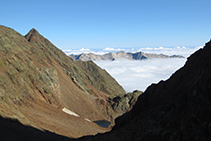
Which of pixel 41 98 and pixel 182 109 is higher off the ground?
pixel 182 109

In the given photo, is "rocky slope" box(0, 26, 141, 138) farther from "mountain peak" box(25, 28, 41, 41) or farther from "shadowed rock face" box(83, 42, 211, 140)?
"mountain peak" box(25, 28, 41, 41)

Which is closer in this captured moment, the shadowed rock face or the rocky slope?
the shadowed rock face

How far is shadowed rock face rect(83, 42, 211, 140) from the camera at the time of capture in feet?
63.0

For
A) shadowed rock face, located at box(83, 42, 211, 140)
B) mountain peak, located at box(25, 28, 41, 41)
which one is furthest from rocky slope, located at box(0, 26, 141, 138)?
mountain peak, located at box(25, 28, 41, 41)

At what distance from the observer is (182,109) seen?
78.5 feet

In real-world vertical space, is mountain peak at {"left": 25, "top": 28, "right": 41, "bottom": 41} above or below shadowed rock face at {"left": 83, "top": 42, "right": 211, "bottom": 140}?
above

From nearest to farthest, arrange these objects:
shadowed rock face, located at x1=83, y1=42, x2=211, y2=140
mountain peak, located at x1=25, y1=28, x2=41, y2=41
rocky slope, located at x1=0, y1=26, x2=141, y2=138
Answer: shadowed rock face, located at x1=83, y1=42, x2=211, y2=140 → rocky slope, located at x1=0, y1=26, x2=141, y2=138 → mountain peak, located at x1=25, y1=28, x2=41, y2=41

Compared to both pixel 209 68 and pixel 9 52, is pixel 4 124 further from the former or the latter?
pixel 9 52

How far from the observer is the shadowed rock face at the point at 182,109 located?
19.2 meters

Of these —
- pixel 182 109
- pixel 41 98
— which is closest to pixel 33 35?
pixel 41 98

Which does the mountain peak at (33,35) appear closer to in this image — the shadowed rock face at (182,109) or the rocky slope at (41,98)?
the rocky slope at (41,98)

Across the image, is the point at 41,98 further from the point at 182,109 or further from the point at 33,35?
the point at 33,35

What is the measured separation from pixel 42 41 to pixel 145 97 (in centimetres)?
11872

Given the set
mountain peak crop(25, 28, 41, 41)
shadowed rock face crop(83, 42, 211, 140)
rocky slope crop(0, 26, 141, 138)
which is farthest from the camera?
mountain peak crop(25, 28, 41, 41)
